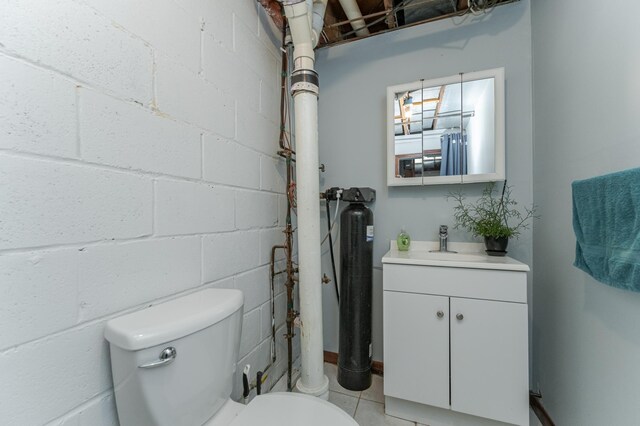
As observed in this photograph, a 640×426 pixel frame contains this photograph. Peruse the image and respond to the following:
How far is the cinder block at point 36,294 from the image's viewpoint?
519 mm

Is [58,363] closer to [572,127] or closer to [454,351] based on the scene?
[454,351]

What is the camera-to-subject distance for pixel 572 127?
3.53 ft

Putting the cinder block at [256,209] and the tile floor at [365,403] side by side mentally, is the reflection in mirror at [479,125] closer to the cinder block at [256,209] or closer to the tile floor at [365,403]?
the cinder block at [256,209]

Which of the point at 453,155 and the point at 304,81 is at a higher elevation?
the point at 304,81

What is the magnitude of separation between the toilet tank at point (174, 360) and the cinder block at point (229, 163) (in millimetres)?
501

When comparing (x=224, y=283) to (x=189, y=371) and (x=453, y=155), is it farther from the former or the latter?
(x=453, y=155)

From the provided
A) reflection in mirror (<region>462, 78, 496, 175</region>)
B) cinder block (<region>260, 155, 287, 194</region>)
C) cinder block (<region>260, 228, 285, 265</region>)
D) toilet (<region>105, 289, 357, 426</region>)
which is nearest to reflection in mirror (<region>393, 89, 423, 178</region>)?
reflection in mirror (<region>462, 78, 496, 175</region>)

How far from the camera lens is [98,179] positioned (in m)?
0.67

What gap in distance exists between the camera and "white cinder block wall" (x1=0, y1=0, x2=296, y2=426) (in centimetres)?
54

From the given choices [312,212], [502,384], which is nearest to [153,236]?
[312,212]

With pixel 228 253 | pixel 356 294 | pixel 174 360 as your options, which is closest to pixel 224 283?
pixel 228 253

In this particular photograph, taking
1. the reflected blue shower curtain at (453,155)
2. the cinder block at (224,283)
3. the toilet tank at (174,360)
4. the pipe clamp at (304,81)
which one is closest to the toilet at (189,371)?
the toilet tank at (174,360)

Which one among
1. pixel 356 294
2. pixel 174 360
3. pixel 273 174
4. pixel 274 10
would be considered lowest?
pixel 356 294

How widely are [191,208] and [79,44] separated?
52cm
